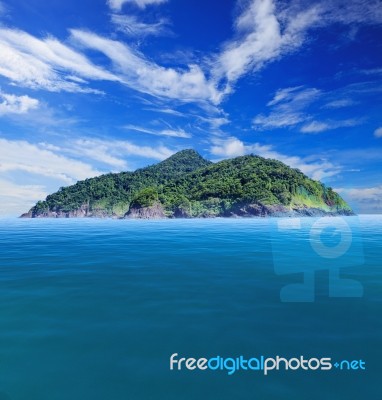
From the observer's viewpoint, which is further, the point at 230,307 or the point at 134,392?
the point at 230,307

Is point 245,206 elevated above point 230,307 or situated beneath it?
elevated above

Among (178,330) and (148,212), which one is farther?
(148,212)

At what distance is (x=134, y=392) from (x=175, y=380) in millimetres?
794

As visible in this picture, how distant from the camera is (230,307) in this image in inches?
374

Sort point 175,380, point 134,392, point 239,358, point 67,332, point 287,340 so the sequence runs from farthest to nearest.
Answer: point 67,332, point 287,340, point 239,358, point 175,380, point 134,392

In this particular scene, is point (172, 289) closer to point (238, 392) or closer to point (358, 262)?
point (238, 392)

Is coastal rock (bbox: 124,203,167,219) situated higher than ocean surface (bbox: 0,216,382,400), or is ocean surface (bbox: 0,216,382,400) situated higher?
coastal rock (bbox: 124,203,167,219)

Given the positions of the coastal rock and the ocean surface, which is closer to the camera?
the ocean surface

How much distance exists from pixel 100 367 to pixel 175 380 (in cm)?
155

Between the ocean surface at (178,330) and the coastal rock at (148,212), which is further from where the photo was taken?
the coastal rock at (148,212)

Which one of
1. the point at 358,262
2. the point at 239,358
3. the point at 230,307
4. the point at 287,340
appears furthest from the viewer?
the point at 358,262

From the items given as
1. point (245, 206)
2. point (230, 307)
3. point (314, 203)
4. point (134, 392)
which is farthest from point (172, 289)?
point (314, 203)

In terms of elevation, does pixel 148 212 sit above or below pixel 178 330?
above

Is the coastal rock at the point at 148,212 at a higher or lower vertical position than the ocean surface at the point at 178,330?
higher
